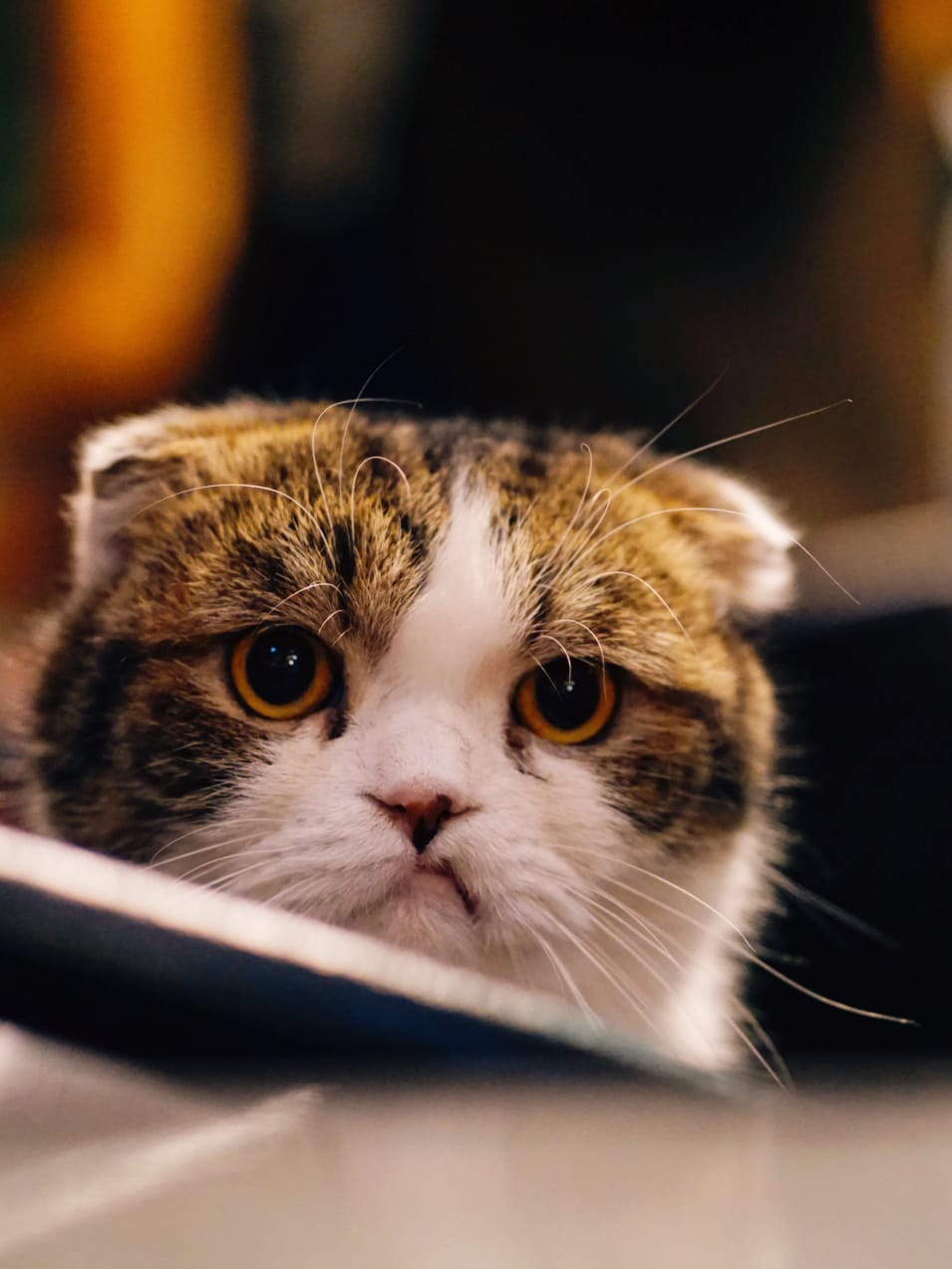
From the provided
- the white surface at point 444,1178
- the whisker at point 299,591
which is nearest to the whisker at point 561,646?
the whisker at point 299,591

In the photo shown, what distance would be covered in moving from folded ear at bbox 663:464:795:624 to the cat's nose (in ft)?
0.66

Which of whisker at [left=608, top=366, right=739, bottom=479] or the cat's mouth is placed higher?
whisker at [left=608, top=366, right=739, bottom=479]

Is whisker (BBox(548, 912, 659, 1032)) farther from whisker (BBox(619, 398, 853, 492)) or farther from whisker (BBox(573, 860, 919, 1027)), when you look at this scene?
whisker (BBox(619, 398, 853, 492))

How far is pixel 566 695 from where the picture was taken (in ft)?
1.75

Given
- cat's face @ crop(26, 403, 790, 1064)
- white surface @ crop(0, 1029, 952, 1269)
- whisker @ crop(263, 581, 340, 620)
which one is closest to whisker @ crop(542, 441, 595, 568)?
cat's face @ crop(26, 403, 790, 1064)

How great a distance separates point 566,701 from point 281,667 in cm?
14

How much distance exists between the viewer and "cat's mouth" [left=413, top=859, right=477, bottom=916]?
49cm

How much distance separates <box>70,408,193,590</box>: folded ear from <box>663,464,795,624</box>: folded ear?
0.88ft

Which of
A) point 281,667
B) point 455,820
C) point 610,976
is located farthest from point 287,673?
point 610,976

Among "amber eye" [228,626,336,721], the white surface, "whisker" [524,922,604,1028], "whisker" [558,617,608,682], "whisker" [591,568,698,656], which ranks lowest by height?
the white surface

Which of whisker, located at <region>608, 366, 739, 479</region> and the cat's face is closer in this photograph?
the cat's face

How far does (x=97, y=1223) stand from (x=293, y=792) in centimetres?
19

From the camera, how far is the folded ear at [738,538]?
1.96 ft

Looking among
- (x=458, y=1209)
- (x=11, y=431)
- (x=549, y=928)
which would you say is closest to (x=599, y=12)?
(x=11, y=431)
